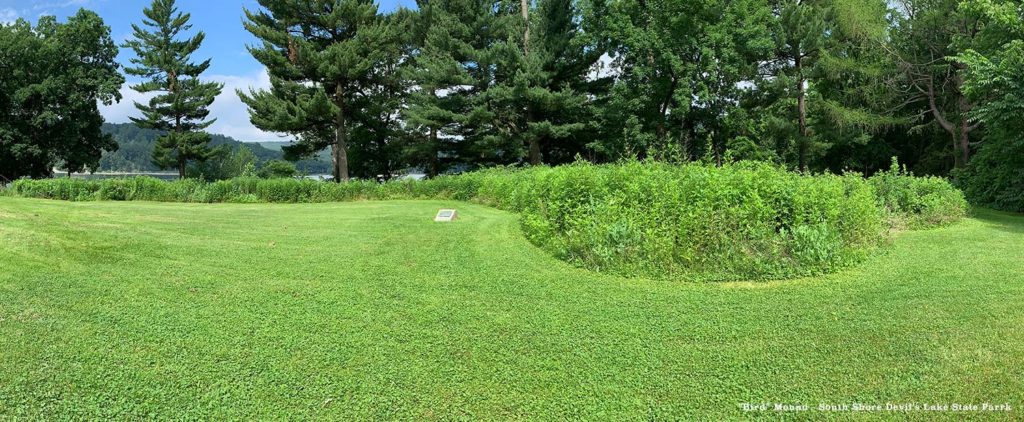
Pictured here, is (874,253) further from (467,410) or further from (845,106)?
(845,106)

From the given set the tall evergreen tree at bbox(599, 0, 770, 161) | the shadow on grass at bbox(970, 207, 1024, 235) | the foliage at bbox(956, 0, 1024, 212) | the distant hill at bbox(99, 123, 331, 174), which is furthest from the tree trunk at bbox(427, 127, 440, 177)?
the shadow on grass at bbox(970, 207, 1024, 235)

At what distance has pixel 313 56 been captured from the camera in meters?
→ 20.7

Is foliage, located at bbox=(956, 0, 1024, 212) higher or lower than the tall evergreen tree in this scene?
lower

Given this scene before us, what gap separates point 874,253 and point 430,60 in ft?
62.9

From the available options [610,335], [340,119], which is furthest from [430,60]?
[610,335]

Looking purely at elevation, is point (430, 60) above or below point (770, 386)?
above

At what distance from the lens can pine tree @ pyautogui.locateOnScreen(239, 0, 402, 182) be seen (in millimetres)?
20609

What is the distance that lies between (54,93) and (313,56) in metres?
20.5

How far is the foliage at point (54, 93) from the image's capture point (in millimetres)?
28578

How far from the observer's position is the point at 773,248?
4480 millimetres

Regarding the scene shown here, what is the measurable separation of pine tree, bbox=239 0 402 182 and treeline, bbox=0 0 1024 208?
75 mm

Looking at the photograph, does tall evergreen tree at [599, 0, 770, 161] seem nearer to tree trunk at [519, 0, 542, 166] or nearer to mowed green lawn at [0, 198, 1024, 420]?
tree trunk at [519, 0, 542, 166]

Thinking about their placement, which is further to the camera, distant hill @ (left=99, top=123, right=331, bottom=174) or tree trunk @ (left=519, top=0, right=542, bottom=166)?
distant hill @ (left=99, top=123, right=331, bottom=174)

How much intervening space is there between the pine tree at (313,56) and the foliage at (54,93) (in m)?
16.7
